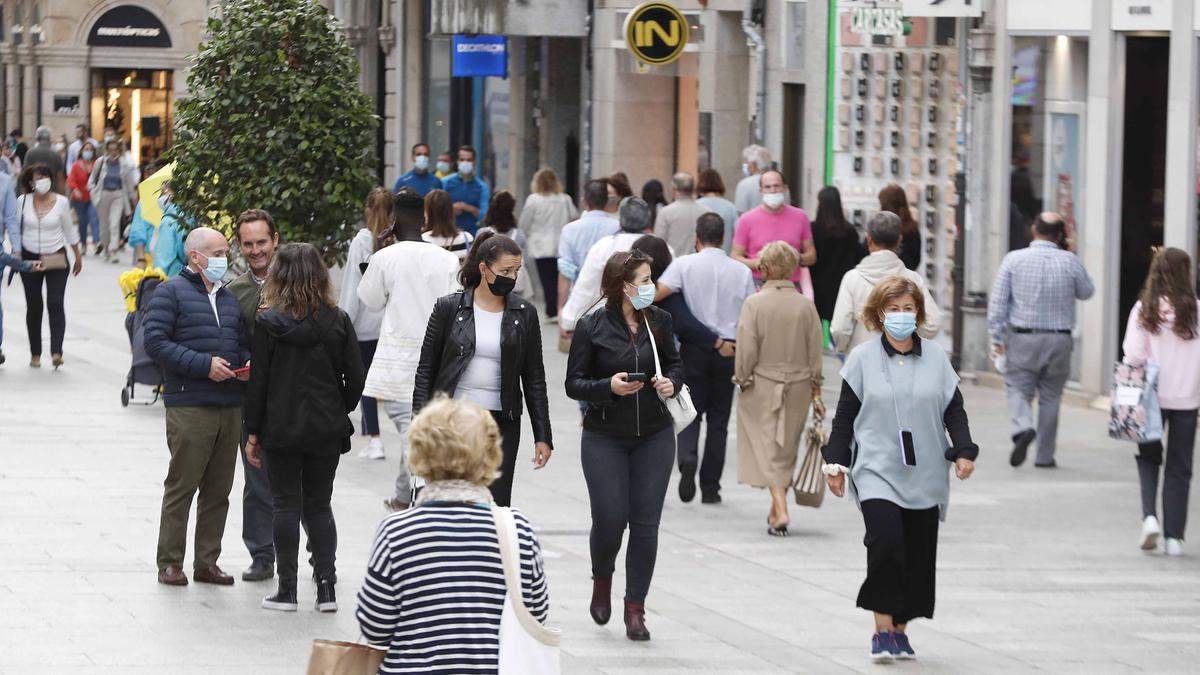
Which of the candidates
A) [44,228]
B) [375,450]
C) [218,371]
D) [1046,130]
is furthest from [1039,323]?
[44,228]

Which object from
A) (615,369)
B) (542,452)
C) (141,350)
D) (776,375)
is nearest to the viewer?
(542,452)

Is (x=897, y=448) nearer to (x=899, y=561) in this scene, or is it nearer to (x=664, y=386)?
(x=899, y=561)

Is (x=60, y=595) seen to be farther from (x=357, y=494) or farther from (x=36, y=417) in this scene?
(x=36, y=417)

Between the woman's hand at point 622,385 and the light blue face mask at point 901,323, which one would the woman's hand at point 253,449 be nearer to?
the woman's hand at point 622,385

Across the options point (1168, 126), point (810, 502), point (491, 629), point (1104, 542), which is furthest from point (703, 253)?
point (491, 629)

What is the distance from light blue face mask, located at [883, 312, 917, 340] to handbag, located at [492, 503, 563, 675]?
11.9 feet

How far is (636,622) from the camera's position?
9.49 meters

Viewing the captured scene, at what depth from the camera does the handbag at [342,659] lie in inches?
219

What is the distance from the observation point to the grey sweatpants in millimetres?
14578

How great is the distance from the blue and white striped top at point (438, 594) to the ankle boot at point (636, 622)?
387 centimetres

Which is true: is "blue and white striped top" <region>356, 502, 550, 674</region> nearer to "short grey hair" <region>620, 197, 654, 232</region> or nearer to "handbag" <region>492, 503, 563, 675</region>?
"handbag" <region>492, 503, 563, 675</region>

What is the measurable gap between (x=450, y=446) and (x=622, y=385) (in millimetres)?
3732

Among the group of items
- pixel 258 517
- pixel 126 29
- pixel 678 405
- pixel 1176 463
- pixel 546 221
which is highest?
pixel 126 29

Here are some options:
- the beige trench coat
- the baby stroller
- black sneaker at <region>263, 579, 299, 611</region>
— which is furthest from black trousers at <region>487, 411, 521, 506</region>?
the baby stroller
